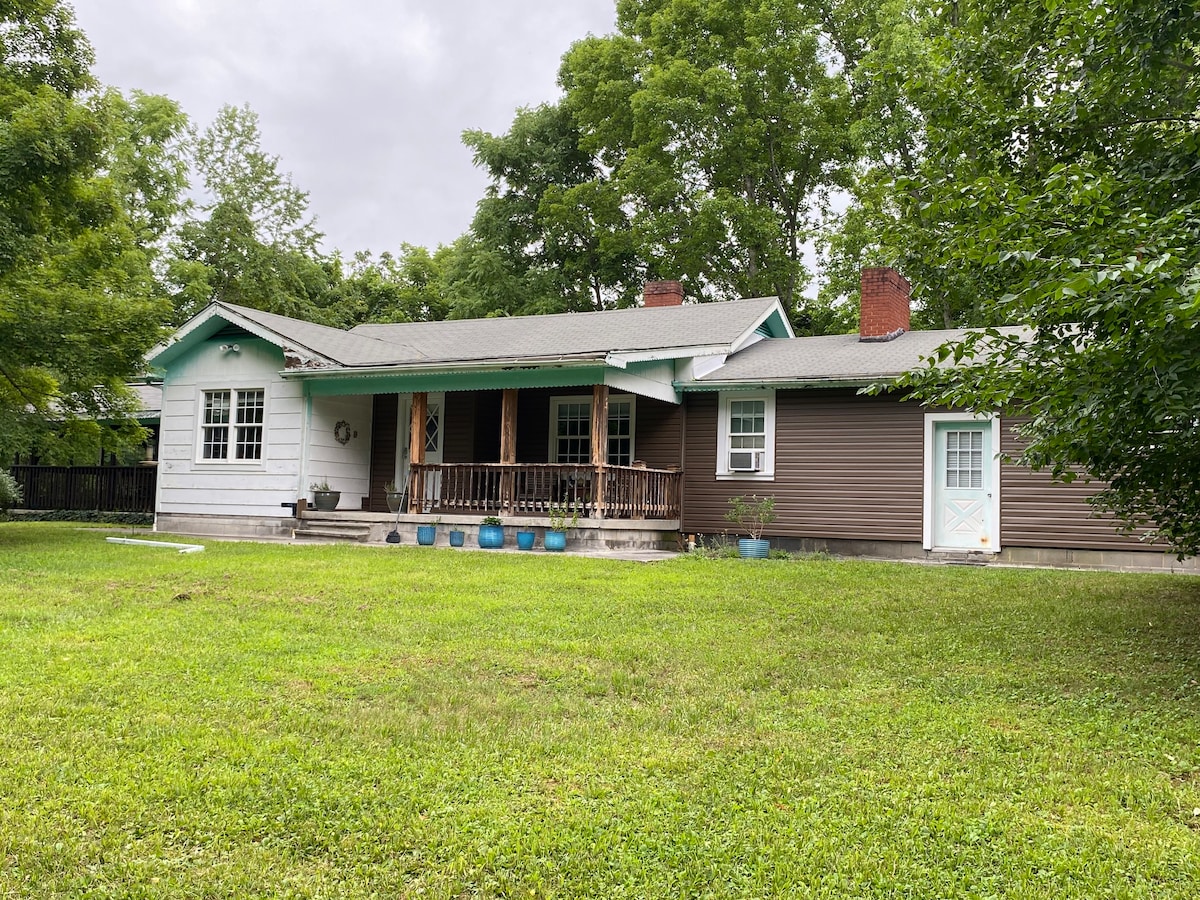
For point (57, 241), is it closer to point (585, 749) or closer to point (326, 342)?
point (326, 342)

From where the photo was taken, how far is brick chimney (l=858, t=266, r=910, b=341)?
16922 millimetres

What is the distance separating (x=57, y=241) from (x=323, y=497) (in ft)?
20.6

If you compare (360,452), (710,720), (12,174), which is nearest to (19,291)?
(12,174)

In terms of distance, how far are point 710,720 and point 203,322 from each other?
1449cm

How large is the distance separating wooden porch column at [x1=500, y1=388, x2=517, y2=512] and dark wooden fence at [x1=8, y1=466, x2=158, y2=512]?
10.4 m

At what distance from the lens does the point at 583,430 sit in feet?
55.2

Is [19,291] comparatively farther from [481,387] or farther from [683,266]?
[683,266]

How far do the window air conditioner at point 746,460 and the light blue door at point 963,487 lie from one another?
9.16ft

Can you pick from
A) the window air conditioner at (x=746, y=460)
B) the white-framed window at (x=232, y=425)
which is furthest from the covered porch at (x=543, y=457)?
the white-framed window at (x=232, y=425)

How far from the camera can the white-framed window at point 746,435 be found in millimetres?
15289

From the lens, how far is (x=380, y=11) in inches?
639

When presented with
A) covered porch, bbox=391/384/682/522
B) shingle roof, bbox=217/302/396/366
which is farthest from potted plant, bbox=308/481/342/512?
shingle roof, bbox=217/302/396/366

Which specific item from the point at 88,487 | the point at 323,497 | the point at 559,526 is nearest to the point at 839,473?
the point at 559,526

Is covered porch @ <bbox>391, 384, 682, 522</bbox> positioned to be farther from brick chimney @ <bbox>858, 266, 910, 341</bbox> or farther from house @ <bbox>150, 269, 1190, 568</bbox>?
brick chimney @ <bbox>858, 266, 910, 341</bbox>
